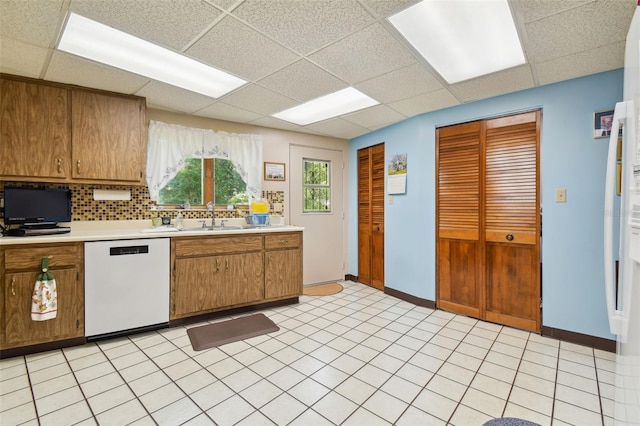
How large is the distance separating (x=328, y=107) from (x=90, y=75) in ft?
7.84

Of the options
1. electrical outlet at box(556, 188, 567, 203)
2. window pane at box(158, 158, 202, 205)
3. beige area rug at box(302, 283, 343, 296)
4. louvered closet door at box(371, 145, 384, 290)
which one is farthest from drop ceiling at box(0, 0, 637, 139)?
beige area rug at box(302, 283, 343, 296)

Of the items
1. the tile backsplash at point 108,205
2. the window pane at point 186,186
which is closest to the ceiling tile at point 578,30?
the window pane at point 186,186

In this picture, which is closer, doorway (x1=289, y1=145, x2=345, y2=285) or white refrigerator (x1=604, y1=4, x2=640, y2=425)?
white refrigerator (x1=604, y1=4, x2=640, y2=425)

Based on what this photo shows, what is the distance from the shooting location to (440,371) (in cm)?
216

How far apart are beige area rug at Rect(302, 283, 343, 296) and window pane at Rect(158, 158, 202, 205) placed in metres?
2.02

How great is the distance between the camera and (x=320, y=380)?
6.68ft

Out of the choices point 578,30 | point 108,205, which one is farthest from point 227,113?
point 578,30

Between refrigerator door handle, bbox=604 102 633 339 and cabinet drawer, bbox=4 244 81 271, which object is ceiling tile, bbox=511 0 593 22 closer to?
refrigerator door handle, bbox=604 102 633 339

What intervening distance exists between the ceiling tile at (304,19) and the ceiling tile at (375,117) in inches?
59.6

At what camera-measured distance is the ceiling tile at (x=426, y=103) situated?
3010 mm

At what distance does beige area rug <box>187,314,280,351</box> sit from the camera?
262 centimetres

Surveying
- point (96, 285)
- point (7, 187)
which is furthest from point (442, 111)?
point (7, 187)

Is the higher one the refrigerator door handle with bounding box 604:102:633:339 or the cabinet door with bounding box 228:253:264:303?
the refrigerator door handle with bounding box 604:102:633:339

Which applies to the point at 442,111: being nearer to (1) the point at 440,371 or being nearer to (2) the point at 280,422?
(1) the point at 440,371
